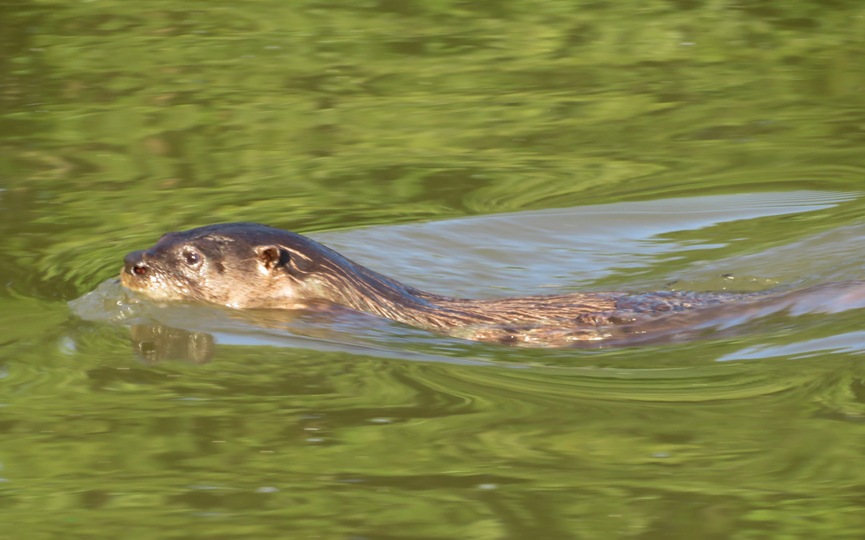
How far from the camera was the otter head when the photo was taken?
21.6 ft

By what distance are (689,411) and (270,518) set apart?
1.63m

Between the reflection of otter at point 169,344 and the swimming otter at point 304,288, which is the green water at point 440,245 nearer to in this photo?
the reflection of otter at point 169,344

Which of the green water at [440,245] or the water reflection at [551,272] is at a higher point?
the green water at [440,245]

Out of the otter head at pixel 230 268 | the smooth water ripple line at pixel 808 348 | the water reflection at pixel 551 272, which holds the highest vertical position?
the otter head at pixel 230 268

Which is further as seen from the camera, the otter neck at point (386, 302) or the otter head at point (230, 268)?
the otter head at point (230, 268)

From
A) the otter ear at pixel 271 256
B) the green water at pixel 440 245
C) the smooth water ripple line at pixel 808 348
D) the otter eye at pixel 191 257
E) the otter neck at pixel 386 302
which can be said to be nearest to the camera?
the green water at pixel 440 245

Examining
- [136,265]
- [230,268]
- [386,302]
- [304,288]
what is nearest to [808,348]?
[386,302]

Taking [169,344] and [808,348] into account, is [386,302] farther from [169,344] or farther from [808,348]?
[808,348]

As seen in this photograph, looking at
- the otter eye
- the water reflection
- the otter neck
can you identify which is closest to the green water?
the water reflection

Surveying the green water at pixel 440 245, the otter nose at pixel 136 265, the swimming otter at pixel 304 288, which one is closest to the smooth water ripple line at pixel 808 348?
the green water at pixel 440 245

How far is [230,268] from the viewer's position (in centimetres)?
662

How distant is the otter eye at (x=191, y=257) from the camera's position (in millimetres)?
6629

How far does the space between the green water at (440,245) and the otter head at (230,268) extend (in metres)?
0.19

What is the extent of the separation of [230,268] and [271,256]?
0.75 feet
